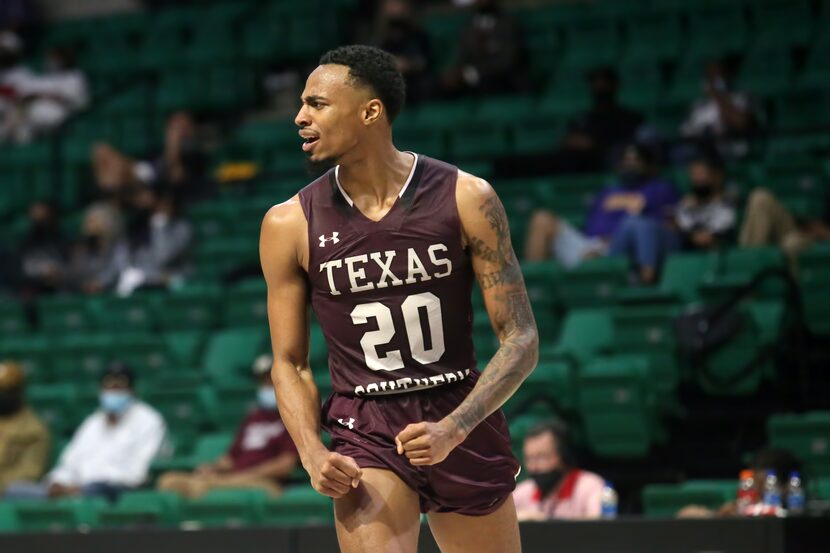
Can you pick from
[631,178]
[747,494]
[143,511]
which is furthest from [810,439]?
[143,511]

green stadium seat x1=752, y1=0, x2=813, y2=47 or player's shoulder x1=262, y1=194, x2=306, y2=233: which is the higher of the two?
green stadium seat x1=752, y1=0, x2=813, y2=47

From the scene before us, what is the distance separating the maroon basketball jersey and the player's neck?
0.05 m

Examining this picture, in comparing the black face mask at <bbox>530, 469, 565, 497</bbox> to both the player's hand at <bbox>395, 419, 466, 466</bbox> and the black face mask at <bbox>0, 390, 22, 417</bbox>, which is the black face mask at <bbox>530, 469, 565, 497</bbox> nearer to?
the player's hand at <bbox>395, 419, 466, 466</bbox>

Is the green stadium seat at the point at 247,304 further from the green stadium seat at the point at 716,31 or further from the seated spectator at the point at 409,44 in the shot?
the green stadium seat at the point at 716,31

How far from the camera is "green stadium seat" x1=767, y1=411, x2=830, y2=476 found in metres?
8.34

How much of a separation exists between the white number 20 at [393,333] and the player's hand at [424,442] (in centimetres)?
33

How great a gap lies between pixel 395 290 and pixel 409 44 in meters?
9.84

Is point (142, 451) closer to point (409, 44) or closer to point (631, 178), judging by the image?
point (631, 178)

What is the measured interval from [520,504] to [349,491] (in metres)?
4.15

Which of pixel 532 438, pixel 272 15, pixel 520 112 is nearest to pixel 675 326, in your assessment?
pixel 532 438

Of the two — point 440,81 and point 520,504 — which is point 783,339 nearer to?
point 520,504

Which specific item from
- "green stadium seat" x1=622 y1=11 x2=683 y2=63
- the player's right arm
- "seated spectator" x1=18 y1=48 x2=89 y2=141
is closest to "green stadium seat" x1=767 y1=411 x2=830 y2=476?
the player's right arm

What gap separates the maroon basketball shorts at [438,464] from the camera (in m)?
4.11

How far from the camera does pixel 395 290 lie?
4.18 meters
